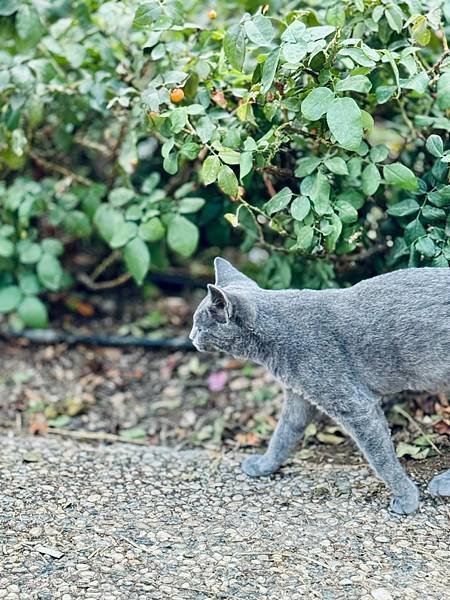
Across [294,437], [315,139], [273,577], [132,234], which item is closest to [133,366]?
[132,234]

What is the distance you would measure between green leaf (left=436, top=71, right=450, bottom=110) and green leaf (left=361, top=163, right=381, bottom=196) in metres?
0.27

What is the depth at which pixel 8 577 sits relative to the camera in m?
2.32

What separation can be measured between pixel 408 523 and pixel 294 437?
1.53 ft

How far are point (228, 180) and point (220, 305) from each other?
0.40m

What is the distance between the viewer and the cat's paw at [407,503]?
2607 millimetres

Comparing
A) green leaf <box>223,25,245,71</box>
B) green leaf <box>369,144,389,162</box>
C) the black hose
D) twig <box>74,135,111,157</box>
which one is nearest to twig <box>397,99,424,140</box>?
green leaf <box>369,144,389,162</box>

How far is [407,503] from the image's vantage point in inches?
103

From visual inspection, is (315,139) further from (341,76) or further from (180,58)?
(180,58)

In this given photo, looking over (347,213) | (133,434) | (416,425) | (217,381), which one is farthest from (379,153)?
(133,434)

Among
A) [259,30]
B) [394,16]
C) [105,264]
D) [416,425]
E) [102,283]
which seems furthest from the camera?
[102,283]

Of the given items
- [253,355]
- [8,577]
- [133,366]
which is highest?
[253,355]

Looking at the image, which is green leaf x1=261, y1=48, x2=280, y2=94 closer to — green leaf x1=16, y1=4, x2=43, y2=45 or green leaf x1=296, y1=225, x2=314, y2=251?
green leaf x1=296, y1=225, x2=314, y2=251

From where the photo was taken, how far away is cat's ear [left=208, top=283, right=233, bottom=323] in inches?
98.0

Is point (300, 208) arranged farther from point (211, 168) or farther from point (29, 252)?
point (29, 252)
